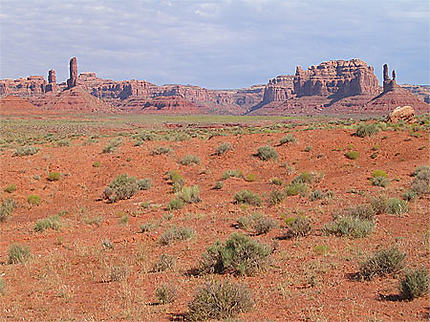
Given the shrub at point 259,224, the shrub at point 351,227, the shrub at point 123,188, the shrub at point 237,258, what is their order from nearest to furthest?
1. the shrub at point 237,258
2. the shrub at point 351,227
3. the shrub at point 259,224
4. the shrub at point 123,188

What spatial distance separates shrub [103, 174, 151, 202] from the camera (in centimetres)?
1820

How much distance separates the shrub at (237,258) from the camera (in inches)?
313

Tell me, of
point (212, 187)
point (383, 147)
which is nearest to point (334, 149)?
point (383, 147)

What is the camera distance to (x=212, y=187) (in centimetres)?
1917

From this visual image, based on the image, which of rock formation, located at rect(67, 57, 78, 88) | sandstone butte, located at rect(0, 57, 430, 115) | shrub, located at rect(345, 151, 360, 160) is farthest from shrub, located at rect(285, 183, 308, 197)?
rock formation, located at rect(67, 57, 78, 88)

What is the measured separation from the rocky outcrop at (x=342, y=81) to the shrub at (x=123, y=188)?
16839cm

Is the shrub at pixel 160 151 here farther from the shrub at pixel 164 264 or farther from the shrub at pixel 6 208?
the shrub at pixel 164 264

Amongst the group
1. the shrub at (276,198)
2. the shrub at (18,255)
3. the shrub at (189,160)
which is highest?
the shrub at (189,160)

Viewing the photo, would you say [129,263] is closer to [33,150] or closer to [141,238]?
[141,238]

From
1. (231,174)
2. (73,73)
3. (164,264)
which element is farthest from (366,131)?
(73,73)

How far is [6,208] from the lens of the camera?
16.7 metres

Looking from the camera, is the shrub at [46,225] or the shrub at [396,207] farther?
the shrub at [46,225]

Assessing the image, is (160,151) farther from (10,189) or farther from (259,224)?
(259,224)

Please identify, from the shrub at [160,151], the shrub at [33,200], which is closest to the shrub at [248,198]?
the shrub at [33,200]
